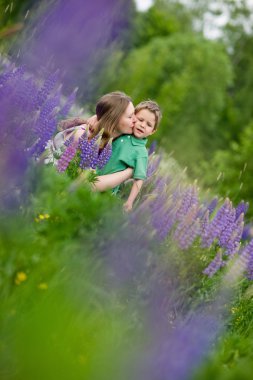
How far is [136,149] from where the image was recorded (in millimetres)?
4727

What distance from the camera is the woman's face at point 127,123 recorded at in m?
4.75

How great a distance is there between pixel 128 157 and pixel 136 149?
0.11 metres

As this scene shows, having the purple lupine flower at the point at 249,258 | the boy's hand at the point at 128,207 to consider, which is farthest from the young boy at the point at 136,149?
the purple lupine flower at the point at 249,258

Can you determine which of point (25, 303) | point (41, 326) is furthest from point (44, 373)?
point (25, 303)

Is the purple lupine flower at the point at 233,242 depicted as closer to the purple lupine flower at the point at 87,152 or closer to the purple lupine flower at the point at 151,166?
the purple lupine flower at the point at 87,152

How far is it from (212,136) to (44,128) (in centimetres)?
3059

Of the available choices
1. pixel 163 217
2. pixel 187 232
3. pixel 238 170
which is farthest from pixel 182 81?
pixel 187 232

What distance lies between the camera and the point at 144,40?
2909 centimetres

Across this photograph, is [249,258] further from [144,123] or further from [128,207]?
[144,123]

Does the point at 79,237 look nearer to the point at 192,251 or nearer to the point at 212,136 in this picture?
the point at 192,251

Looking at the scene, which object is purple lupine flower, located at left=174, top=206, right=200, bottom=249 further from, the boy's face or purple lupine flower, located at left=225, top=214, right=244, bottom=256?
the boy's face

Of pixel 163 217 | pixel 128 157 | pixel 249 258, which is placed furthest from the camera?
pixel 128 157

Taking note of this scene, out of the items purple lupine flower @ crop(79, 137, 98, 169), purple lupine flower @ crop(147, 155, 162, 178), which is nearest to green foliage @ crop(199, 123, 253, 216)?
purple lupine flower @ crop(147, 155, 162, 178)

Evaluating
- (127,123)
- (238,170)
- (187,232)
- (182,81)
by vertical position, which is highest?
(187,232)
